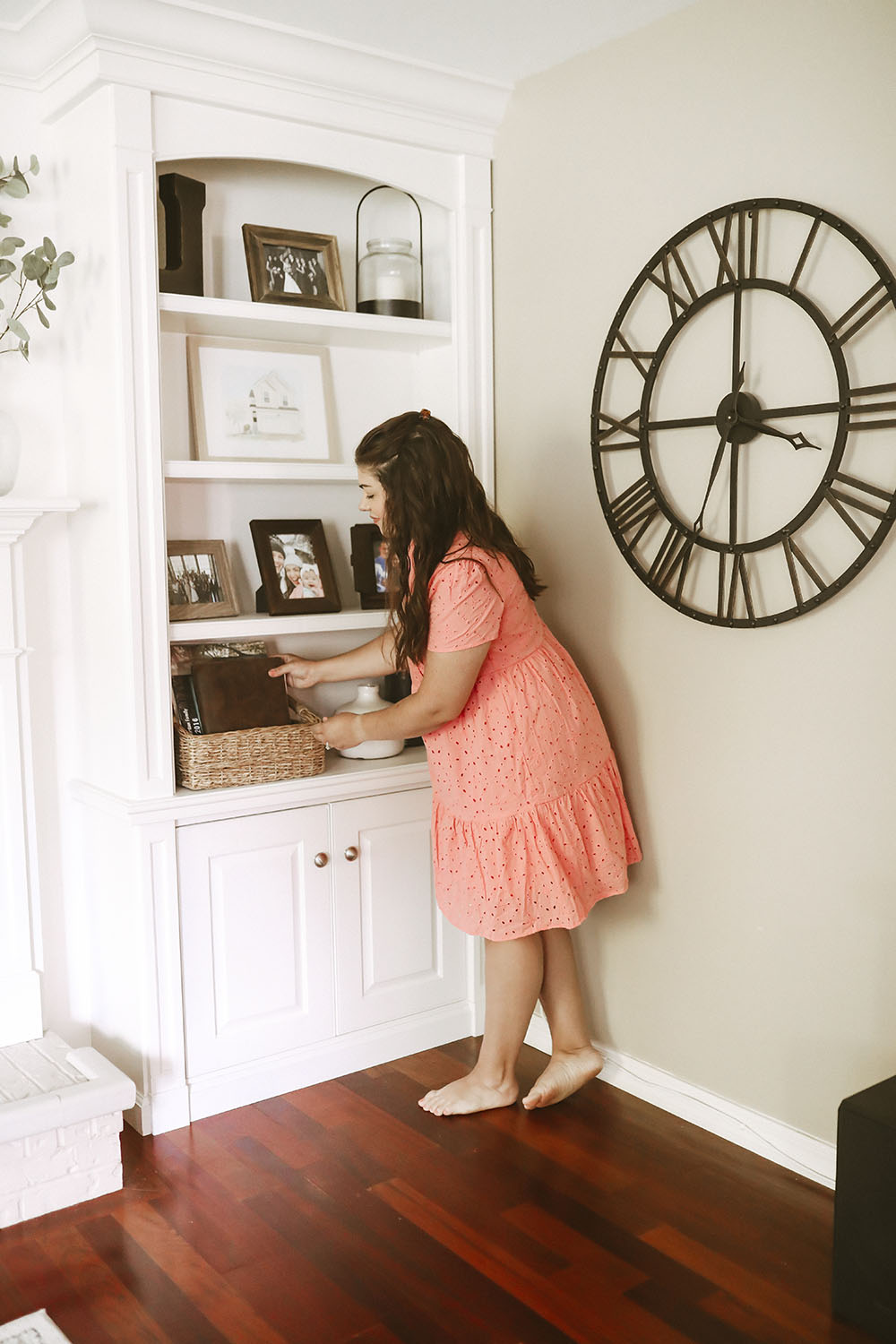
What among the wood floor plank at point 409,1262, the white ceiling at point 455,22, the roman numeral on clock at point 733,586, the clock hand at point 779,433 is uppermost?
the white ceiling at point 455,22

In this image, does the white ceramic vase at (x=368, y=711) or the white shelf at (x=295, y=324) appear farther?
the white ceramic vase at (x=368, y=711)

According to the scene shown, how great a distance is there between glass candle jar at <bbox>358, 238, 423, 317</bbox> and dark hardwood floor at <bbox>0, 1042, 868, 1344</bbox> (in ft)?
6.48

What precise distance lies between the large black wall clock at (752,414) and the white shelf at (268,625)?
0.70 m

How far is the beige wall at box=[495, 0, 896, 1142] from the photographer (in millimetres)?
2316

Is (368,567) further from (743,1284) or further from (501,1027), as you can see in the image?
(743,1284)

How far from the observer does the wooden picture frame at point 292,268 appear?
296 centimetres

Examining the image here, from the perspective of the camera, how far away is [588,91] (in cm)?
284

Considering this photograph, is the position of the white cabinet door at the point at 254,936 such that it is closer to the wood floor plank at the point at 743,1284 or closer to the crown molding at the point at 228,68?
the wood floor plank at the point at 743,1284

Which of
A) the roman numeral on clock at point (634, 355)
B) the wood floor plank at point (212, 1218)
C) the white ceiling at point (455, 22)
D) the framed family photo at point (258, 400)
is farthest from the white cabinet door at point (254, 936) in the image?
the white ceiling at point (455, 22)

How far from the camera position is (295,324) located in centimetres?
293

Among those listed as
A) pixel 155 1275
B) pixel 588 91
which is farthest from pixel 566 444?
pixel 155 1275

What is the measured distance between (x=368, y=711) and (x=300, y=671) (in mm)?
261

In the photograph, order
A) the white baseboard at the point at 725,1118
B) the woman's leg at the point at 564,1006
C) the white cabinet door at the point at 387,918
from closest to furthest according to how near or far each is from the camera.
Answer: the white baseboard at the point at 725,1118, the woman's leg at the point at 564,1006, the white cabinet door at the point at 387,918

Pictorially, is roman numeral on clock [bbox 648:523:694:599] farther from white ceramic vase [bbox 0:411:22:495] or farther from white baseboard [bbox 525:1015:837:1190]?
white ceramic vase [bbox 0:411:22:495]
